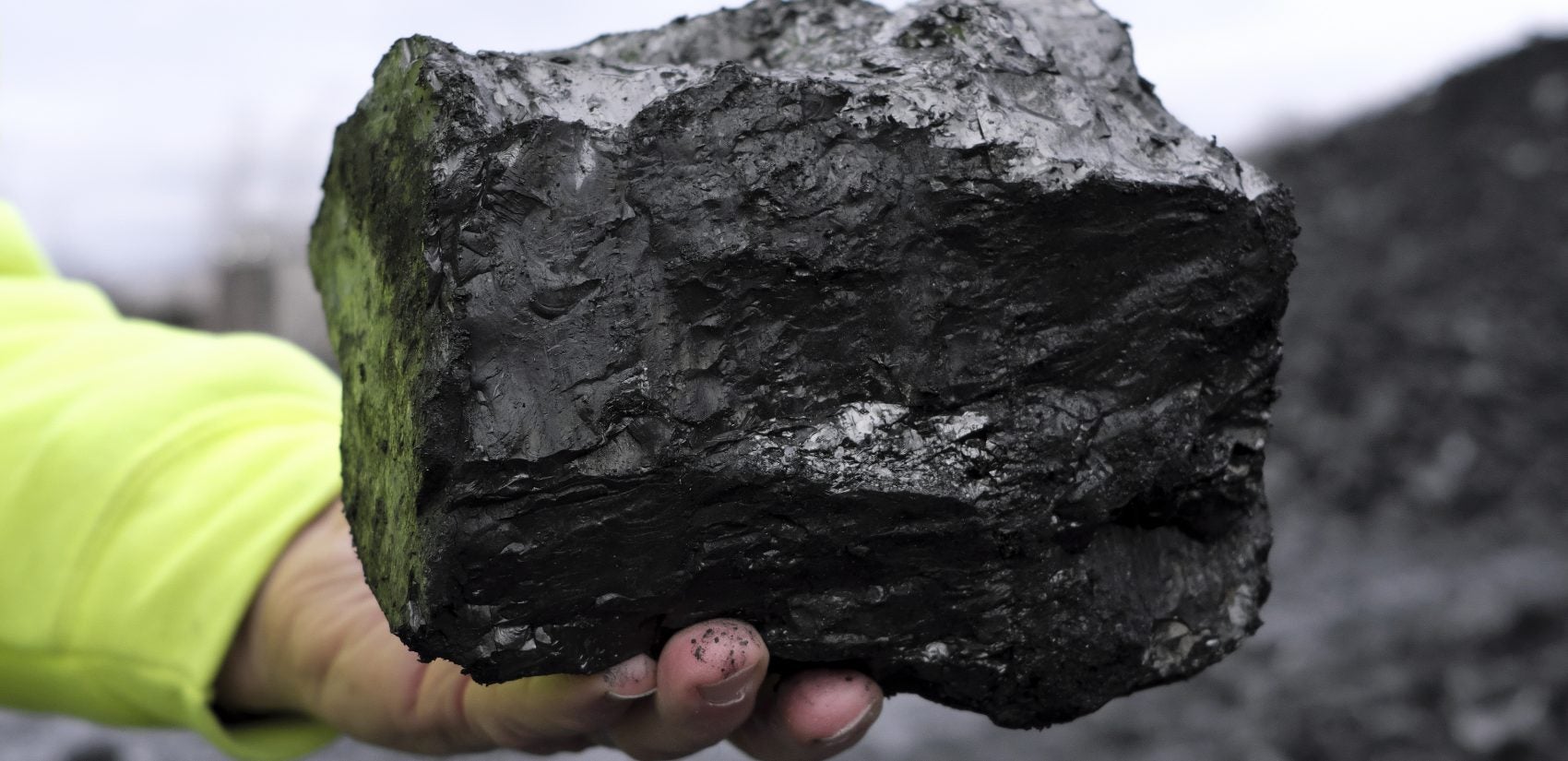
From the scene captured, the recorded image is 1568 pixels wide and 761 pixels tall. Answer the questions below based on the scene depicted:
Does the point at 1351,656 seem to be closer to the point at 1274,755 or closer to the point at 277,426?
the point at 1274,755

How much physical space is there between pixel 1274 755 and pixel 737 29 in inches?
116

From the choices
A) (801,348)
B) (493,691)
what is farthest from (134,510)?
(801,348)

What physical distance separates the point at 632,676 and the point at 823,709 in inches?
10.2

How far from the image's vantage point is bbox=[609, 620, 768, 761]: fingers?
1609 millimetres

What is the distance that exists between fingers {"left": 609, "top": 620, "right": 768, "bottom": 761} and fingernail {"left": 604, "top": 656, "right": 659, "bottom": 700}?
2 centimetres

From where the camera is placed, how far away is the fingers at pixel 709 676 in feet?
5.28

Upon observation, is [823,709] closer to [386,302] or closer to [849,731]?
[849,731]

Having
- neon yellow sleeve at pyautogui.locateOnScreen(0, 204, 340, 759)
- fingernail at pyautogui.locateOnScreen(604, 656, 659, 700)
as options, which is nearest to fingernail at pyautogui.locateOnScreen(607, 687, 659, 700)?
fingernail at pyautogui.locateOnScreen(604, 656, 659, 700)

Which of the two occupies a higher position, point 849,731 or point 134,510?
point 134,510

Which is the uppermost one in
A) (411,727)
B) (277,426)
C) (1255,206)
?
(1255,206)

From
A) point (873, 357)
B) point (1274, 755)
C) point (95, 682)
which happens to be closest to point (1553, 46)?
point (1274, 755)

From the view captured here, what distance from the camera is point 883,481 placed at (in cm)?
158

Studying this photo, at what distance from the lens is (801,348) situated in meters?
1.58

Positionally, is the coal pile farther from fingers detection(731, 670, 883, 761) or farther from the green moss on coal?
the green moss on coal
